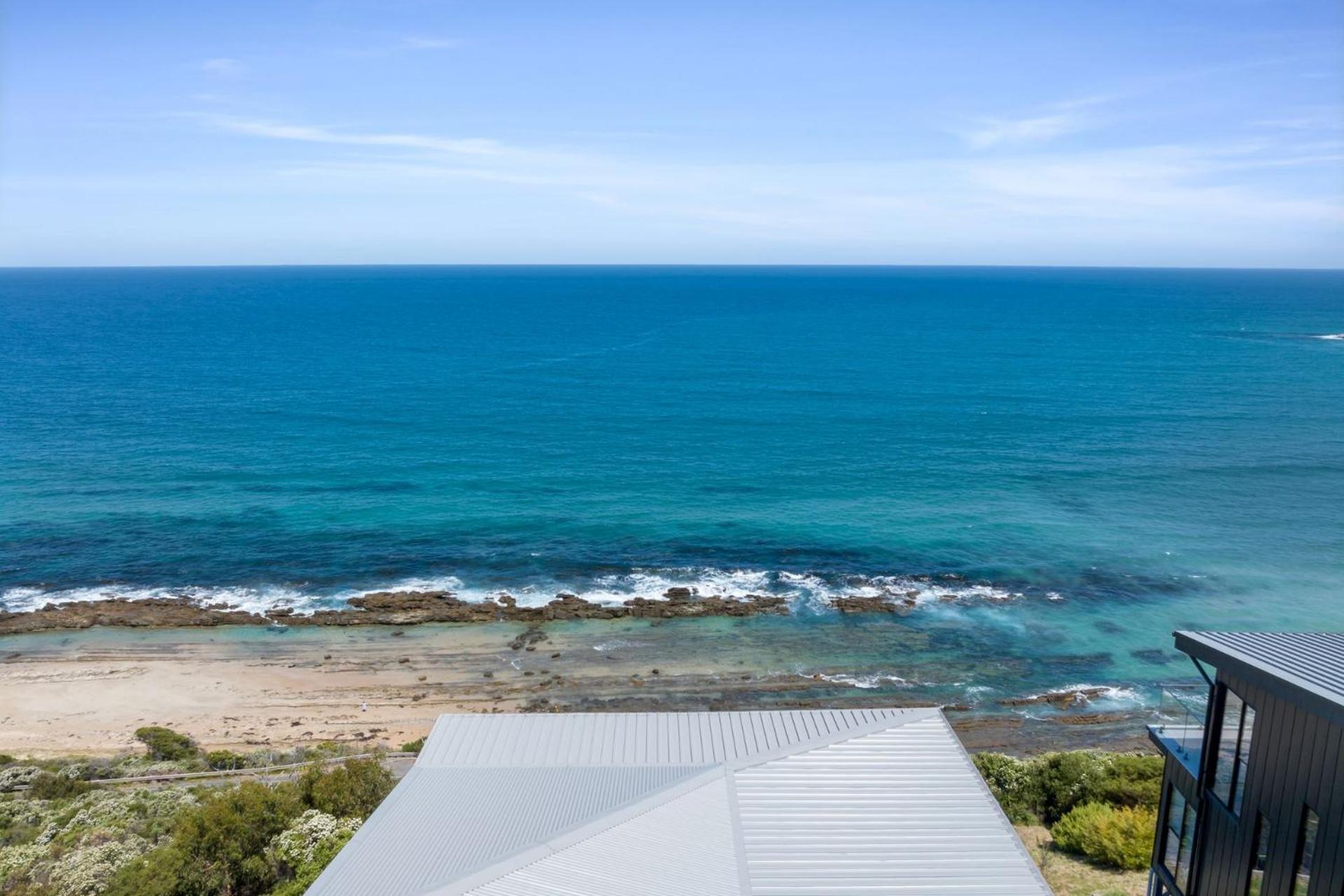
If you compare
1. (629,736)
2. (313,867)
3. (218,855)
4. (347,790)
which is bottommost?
(347,790)

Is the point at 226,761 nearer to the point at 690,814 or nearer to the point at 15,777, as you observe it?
the point at 15,777

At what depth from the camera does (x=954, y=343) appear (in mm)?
114562

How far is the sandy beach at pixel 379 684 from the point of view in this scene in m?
29.3

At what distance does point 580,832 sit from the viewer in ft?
43.8

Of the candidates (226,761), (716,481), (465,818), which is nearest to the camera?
(465,818)

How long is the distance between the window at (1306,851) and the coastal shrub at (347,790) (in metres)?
17.7

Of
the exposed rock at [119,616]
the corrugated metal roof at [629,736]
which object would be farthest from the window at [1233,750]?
the exposed rock at [119,616]

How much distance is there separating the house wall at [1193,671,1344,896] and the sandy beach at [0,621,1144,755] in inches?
692

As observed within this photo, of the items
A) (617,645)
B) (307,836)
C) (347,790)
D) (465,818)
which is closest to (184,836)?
(307,836)

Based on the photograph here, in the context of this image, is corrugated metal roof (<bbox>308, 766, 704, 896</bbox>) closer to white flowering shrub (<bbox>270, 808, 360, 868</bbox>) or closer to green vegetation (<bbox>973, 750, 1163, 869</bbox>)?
white flowering shrub (<bbox>270, 808, 360, 868</bbox>)

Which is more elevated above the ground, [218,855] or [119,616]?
[218,855]

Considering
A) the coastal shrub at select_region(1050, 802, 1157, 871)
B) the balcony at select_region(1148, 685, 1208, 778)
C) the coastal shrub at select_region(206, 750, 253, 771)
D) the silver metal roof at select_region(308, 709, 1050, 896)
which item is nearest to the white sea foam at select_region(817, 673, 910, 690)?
the coastal shrub at select_region(1050, 802, 1157, 871)

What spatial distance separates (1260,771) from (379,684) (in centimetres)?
2891

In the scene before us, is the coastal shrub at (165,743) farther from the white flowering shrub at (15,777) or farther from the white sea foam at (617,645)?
the white sea foam at (617,645)
